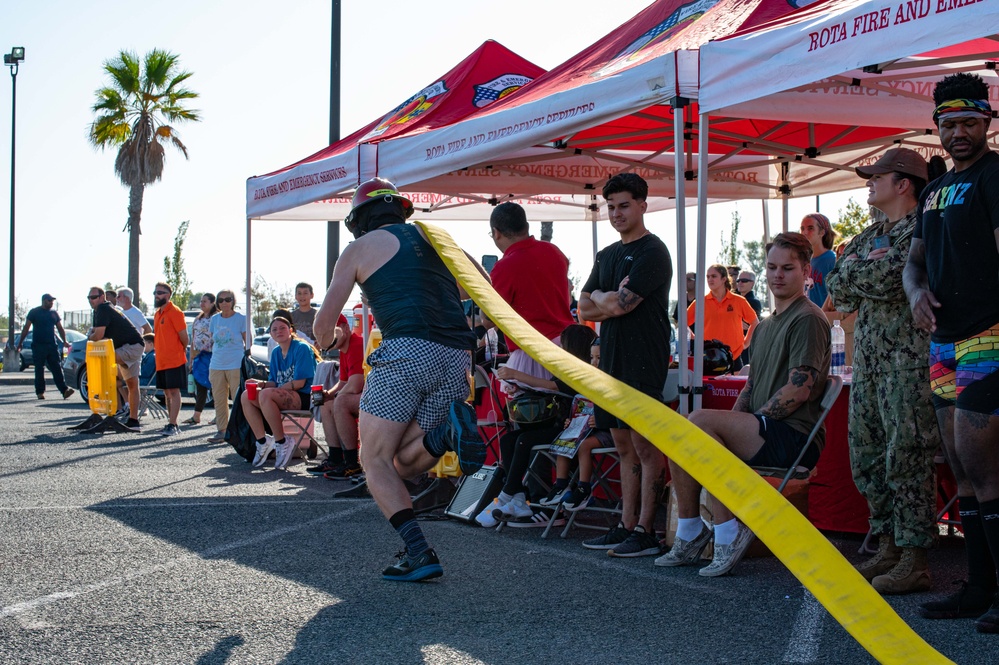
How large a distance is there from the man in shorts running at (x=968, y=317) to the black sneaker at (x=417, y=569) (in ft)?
6.88

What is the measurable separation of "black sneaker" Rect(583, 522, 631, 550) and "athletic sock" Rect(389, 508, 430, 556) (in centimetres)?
127

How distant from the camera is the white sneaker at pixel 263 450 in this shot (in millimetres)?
9812

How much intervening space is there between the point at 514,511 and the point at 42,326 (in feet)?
46.9

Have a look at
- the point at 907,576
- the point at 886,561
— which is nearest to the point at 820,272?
the point at 886,561

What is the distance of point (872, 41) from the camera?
454cm

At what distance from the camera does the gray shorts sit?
13.0 m

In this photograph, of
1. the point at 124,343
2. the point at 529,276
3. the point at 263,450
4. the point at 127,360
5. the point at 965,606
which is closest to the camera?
the point at 965,606

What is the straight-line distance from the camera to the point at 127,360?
13.1 meters

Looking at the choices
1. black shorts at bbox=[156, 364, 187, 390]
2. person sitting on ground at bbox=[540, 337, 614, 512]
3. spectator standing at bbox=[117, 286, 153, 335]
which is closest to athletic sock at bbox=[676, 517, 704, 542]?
person sitting on ground at bbox=[540, 337, 614, 512]

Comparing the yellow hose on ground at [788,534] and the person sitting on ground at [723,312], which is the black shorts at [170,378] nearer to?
the person sitting on ground at [723,312]

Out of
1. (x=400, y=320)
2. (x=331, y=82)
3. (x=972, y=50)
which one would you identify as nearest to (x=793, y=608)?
(x=400, y=320)

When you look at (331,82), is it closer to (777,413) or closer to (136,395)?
(136,395)

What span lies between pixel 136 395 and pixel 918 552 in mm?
10747

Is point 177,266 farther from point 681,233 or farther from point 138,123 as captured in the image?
point 681,233
